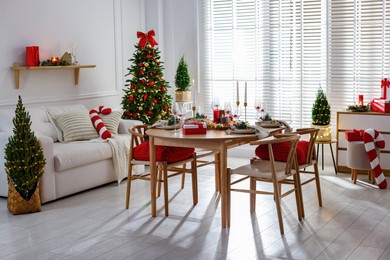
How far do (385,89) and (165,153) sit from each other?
2.80 m

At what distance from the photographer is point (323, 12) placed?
23.2 feet

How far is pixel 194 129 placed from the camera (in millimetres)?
4805

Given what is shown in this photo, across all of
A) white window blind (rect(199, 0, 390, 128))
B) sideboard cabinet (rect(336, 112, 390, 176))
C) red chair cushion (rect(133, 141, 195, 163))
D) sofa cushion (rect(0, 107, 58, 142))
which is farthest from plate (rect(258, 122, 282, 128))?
sofa cushion (rect(0, 107, 58, 142))

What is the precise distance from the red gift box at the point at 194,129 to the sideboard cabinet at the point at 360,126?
2.39 meters

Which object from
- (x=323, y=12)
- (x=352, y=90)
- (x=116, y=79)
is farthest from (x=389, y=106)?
(x=116, y=79)

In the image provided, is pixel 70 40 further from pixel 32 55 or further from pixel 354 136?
pixel 354 136

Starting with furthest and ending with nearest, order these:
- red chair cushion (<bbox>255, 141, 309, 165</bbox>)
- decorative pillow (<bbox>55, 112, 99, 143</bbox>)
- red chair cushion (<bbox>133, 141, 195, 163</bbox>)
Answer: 1. decorative pillow (<bbox>55, 112, 99, 143</bbox>)
2. red chair cushion (<bbox>133, 141, 195, 163</bbox>)
3. red chair cushion (<bbox>255, 141, 309, 165</bbox>)

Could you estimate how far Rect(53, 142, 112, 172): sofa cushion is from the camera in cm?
558

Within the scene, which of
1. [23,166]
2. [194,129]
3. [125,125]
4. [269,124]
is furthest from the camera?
[125,125]

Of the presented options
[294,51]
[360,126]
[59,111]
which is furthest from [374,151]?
[59,111]

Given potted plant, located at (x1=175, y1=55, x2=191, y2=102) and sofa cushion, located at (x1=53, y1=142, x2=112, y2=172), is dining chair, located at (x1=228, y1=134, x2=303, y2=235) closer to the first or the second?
sofa cushion, located at (x1=53, y1=142, x2=112, y2=172)

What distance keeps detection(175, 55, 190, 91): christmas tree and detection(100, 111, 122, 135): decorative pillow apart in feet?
4.11

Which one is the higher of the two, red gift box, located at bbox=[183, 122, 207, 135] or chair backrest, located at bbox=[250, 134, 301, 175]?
red gift box, located at bbox=[183, 122, 207, 135]

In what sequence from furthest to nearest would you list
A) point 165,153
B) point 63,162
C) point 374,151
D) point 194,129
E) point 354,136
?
point 354,136 → point 374,151 → point 63,162 → point 165,153 → point 194,129
